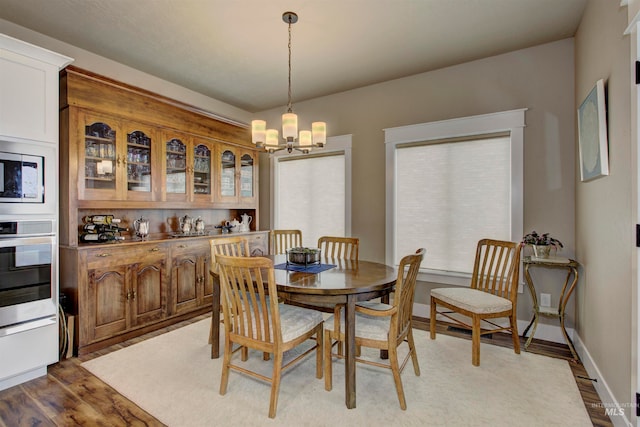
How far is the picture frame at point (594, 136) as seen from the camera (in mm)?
2064

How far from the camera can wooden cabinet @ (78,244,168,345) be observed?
276 cm

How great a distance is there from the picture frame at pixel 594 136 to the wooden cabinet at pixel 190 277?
3708mm

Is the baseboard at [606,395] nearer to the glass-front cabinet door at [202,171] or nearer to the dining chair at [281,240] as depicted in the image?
the dining chair at [281,240]

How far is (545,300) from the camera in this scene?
307 centimetres

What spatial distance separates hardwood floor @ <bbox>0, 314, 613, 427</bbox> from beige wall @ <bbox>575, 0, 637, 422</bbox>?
19 centimetres

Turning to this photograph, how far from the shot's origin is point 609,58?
2.01 metres

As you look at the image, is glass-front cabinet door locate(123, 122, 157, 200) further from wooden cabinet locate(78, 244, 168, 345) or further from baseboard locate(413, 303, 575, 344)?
baseboard locate(413, 303, 575, 344)

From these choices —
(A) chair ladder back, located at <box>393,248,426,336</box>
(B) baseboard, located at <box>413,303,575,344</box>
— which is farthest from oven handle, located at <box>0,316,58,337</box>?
(B) baseboard, located at <box>413,303,575,344</box>

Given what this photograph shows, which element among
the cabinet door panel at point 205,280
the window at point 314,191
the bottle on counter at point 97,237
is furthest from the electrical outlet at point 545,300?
the bottle on counter at point 97,237

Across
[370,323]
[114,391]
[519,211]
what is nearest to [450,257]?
[519,211]

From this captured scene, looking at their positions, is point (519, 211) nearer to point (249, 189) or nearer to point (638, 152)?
point (638, 152)

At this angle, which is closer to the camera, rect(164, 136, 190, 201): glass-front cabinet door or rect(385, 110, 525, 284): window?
rect(385, 110, 525, 284): window

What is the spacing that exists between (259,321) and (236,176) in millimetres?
2887

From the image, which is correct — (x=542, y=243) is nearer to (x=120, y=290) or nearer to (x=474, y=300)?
(x=474, y=300)
